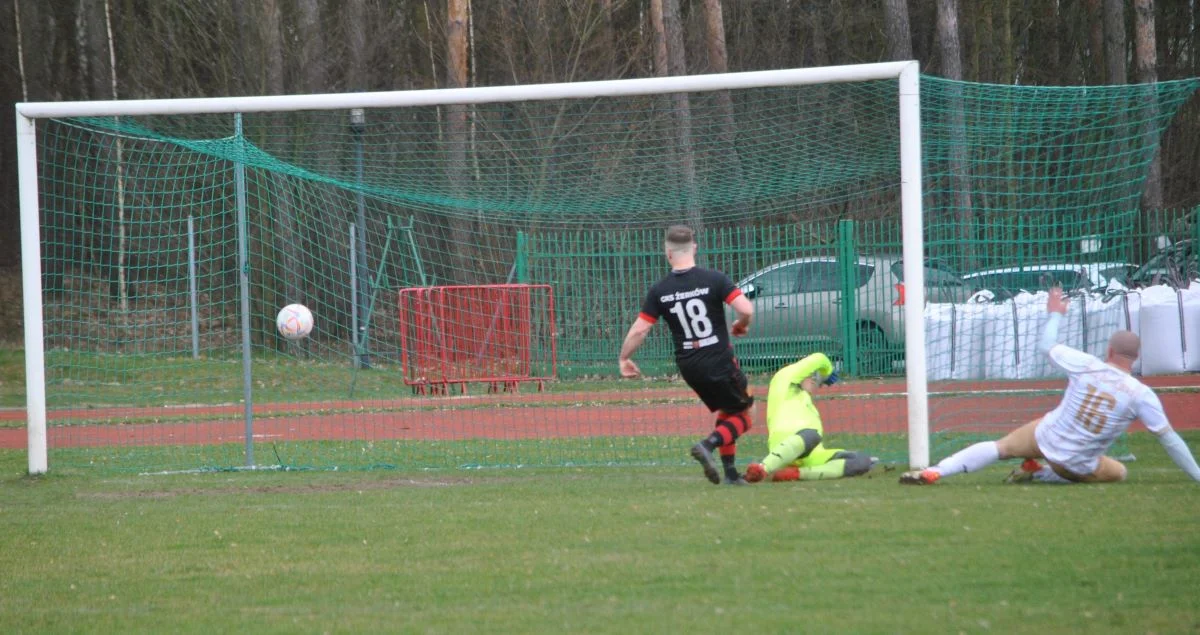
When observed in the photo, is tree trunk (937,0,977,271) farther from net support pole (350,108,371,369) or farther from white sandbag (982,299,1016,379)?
net support pole (350,108,371,369)

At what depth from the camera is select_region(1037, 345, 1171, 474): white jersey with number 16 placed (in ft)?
24.8

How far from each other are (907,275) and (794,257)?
8.42 m

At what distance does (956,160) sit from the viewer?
10961 millimetres

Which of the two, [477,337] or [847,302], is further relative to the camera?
[847,302]

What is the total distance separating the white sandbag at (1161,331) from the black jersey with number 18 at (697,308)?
9.87 meters

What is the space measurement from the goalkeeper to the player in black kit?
249 mm

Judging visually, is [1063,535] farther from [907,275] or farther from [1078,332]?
[1078,332]

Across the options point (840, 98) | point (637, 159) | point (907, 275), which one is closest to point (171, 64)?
point (637, 159)

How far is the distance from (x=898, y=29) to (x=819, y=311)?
9304mm

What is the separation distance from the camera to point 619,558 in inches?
241

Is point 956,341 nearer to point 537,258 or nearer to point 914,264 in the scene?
point 914,264

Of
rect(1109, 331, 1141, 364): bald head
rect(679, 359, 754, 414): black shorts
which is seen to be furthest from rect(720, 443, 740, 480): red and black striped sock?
rect(1109, 331, 1141, 364): bald head

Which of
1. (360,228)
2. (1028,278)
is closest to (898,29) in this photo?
(360,228)

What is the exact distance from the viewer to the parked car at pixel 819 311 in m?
16.9
